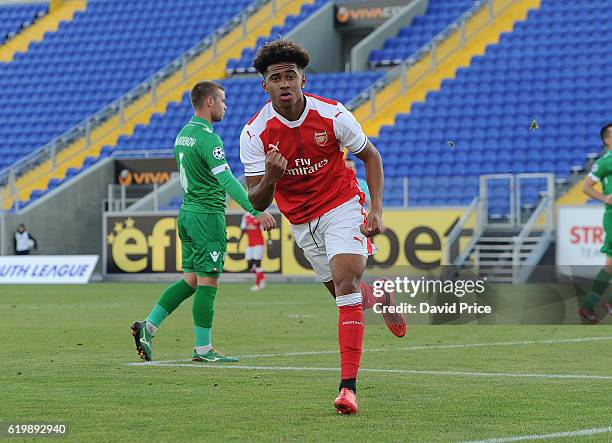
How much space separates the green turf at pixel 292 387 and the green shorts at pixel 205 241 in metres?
0.78

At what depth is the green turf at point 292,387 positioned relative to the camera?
6.29 m

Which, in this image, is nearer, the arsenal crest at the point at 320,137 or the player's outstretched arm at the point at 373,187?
the player's outstretched arm at the point at 373,187

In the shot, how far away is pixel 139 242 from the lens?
29328 millimetres

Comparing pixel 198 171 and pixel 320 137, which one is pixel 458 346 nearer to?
pixel 198 171

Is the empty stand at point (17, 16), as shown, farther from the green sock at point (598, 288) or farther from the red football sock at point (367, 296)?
the red football sock at point (367, 296)

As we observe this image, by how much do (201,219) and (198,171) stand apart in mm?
388

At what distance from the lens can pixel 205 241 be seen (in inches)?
405

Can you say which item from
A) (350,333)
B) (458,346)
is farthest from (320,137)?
(458,346)

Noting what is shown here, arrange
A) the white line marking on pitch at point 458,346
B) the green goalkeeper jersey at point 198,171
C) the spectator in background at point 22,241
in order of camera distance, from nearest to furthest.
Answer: the green goalkeeper jersey at point 198,171 < the white line marking on pitch at point 458,346 < the spectator in background at point 22,241

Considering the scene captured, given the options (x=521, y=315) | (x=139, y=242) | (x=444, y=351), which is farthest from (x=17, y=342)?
(x=139, y=242)

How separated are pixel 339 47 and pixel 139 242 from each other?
1107cm

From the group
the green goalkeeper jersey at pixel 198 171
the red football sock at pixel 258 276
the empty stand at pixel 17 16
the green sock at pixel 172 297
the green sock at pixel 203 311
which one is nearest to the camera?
the green sock at pixel 203 311

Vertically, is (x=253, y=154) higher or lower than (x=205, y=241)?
higher

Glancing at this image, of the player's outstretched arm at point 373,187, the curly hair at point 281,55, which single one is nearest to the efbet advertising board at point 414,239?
the player's outstretched arm at point 373,187
